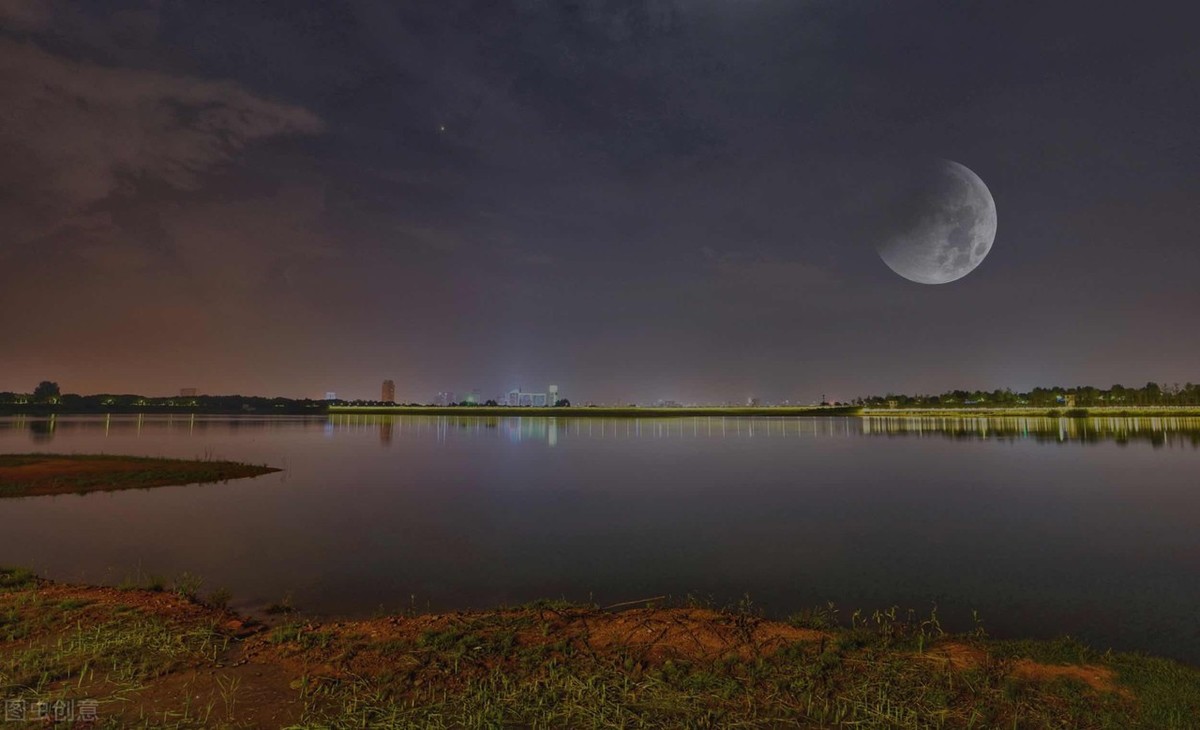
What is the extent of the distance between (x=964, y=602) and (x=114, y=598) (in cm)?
2200

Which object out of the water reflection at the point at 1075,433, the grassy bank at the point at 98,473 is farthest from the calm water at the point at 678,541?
the water reflection at the point at 1075,433

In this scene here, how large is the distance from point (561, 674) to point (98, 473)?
44.7 meters

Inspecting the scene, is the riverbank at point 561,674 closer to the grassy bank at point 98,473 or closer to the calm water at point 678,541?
the calm water at point 678,541

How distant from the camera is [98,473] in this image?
39.7m

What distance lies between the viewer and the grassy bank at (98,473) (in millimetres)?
35531

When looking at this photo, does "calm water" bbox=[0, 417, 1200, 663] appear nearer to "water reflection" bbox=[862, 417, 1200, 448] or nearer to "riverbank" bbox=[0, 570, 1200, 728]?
"riverbank" bbox=[0, 570, 1200, 728]

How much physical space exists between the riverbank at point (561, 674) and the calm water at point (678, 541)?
3417mm

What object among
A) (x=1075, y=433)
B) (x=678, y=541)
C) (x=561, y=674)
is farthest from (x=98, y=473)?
(x=1075, y=433)

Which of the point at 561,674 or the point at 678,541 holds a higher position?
the point at 561,674

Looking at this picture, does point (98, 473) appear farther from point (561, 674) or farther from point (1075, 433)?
point (1075, 433)

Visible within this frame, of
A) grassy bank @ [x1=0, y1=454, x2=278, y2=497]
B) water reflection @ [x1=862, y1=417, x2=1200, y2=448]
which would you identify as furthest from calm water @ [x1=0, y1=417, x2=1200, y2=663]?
water reflection @ [x1=862, y1=417, x2=1200, y2=448]

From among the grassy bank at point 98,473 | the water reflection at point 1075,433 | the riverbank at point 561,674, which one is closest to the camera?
the riverbank at point 561,674

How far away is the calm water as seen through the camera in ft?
54.1

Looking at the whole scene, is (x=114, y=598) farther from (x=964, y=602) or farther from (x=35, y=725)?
(x=964, y=602)
